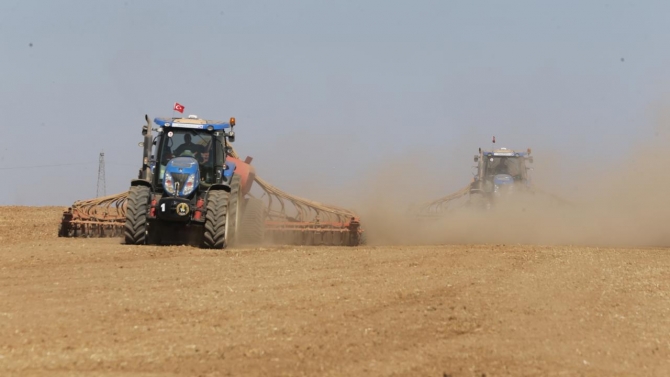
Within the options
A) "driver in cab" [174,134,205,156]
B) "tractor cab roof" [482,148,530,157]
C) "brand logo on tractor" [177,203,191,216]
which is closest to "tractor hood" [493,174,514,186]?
"tractor cab roof" [482,148,530,157]

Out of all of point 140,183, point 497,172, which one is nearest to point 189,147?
point 140,183

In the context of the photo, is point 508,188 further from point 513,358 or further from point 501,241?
point 513,358

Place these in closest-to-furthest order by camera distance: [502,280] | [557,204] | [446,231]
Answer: [502,280], [446,231], [557,204]

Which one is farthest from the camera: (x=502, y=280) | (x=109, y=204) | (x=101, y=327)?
(x=109, y=204)

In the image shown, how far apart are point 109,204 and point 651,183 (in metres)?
13.6

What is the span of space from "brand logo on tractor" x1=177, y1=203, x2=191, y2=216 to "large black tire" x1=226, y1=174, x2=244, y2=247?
34.1 inches

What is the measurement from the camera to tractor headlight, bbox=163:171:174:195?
15.2 meters

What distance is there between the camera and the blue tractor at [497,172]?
77.6 feet

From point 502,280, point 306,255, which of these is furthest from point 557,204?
point 502,280

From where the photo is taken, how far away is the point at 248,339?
274 inches

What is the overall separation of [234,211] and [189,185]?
1.02 m

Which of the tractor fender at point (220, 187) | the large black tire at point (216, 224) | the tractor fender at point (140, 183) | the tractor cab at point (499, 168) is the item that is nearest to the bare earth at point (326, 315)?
the large black tire at point (216, 224)

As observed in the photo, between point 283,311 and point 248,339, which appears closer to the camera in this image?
point 248,339

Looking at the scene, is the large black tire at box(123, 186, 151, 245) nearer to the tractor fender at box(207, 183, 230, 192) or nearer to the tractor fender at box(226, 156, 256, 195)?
the tractor fender at box(207, 183, 230, 192)
